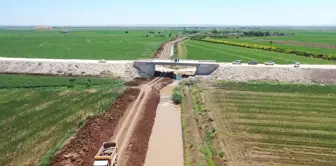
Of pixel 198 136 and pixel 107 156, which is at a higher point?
pixel 107 156

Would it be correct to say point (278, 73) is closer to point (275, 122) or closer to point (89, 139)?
point (275, 122)

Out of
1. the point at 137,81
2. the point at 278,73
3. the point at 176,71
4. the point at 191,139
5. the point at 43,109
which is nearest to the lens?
the point at 191,139

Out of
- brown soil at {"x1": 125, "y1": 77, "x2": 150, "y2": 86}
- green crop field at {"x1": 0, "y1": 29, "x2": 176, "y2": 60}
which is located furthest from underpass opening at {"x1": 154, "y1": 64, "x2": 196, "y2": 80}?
green crop field at {"x1": 0, "y1": 29, "x2": 176, "y2": 60}

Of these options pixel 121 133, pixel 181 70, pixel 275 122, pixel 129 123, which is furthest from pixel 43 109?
pixel 181 70

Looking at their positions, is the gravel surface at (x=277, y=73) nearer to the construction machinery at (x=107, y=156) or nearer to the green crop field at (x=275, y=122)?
the green crop field at (x=275, y=122)

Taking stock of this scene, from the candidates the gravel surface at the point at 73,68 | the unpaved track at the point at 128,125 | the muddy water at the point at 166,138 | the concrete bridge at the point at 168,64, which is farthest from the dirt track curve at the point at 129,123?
the gravel surface at the point at 73,68

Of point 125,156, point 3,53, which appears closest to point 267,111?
point 125,156

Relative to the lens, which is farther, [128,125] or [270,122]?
[270,122]
